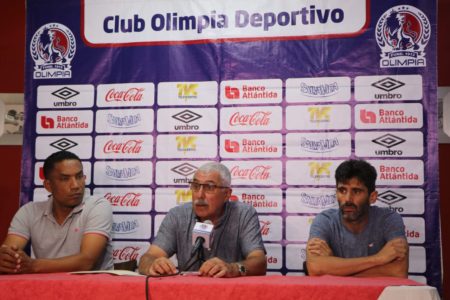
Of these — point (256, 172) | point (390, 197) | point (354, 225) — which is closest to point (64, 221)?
point (256, 172)

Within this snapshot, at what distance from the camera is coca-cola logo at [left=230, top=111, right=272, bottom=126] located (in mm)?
3584

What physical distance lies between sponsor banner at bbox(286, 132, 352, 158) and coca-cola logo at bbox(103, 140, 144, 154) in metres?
1.06

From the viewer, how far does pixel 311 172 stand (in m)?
3.51

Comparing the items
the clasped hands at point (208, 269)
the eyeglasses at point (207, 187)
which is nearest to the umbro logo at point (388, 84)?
the eyeglasses at point (207, 187)

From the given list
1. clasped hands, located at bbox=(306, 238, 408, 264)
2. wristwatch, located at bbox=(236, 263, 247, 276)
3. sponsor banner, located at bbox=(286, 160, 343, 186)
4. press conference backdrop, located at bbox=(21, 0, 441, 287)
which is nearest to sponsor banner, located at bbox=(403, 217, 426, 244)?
press conference backdrop, located at bbox=(21, 0, 441, 287)

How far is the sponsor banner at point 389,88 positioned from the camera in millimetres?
3424

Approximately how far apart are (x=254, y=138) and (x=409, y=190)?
3.49 ft

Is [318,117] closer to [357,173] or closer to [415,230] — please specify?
[357,173]

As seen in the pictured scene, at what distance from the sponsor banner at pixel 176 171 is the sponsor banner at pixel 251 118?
0.33 m

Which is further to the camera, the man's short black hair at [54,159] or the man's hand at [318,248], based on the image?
the man's short black hair at [54,159]

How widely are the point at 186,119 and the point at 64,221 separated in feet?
3.50

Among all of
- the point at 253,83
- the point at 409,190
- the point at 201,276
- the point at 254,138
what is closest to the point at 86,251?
the point at 201,276

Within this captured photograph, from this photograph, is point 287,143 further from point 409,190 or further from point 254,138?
point 409,190

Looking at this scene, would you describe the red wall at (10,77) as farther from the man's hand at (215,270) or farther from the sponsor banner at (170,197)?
the man's hand at (215,270)
